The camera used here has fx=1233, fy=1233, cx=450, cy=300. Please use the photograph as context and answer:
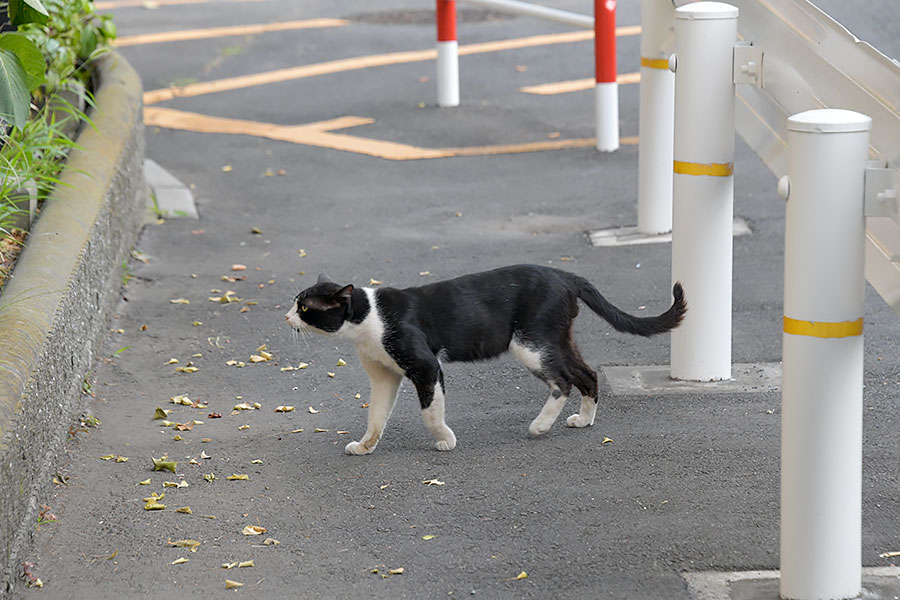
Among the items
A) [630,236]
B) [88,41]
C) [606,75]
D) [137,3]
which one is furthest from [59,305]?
[137,3]

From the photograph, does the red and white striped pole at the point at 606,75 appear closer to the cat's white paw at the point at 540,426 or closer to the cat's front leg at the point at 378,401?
the cat's white paw at the point at 540,426

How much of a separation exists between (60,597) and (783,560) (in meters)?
2.25

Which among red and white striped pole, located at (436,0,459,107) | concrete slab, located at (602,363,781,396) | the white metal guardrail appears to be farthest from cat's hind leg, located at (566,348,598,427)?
red and white striped pole, located at (436,0,459,107)

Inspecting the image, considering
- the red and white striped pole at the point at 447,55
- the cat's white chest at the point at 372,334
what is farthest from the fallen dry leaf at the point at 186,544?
the red and white striped pole at the point at 447,55

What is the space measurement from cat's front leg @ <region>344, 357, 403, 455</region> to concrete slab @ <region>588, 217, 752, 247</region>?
3.30 meters

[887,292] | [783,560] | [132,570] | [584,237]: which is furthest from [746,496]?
[584,237]

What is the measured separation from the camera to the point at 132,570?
411cm

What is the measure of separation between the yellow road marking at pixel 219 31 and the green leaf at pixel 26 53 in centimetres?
1048

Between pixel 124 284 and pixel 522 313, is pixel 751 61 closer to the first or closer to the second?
pixel 522 313

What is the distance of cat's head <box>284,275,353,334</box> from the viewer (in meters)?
4.82

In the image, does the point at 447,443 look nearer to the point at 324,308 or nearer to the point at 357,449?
the point at 357,449

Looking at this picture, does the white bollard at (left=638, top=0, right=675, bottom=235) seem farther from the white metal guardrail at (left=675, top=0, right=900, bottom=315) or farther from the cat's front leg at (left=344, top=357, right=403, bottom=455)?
the cat's front leg at (left=344, top=357, right=403, bottom=455)

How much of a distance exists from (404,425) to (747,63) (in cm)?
210

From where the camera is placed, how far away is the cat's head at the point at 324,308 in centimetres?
482
